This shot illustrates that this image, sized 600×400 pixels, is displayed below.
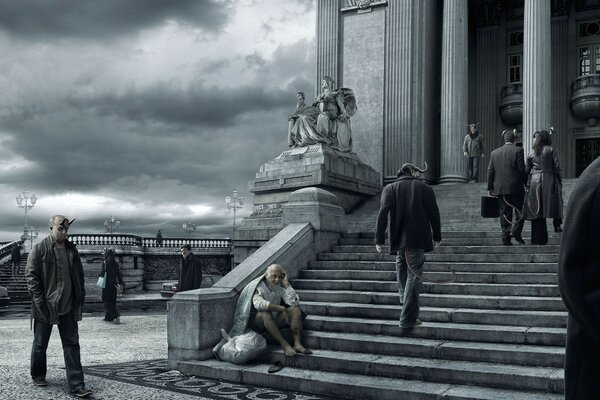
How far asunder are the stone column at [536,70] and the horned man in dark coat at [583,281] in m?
Result: 19.2

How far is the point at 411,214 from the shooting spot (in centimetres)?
767

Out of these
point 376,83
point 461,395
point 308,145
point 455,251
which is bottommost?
point 461,395

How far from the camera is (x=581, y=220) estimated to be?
216 centimetres

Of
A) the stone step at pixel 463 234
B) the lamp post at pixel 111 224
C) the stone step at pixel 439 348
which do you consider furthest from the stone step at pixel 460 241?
the lamp post at pixel 111 224

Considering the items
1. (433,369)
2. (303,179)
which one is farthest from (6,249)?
(433,369)

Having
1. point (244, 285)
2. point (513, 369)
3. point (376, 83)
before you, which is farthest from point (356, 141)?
point (513, 369)

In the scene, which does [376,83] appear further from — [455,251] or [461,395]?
[461,395]

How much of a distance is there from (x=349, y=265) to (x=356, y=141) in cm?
1382

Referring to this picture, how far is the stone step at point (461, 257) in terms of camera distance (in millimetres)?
9461

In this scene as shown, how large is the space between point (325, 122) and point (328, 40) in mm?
7482

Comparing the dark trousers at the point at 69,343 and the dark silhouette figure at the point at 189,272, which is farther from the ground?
the dark silhouette figure at the point at 189,272

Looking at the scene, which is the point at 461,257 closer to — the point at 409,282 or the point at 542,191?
the point at 542,191

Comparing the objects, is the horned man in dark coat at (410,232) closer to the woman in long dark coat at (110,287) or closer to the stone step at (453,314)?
the stone step at (453,314)

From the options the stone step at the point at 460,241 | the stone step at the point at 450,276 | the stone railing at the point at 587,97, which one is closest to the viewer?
the stone step at the point at 450,276
